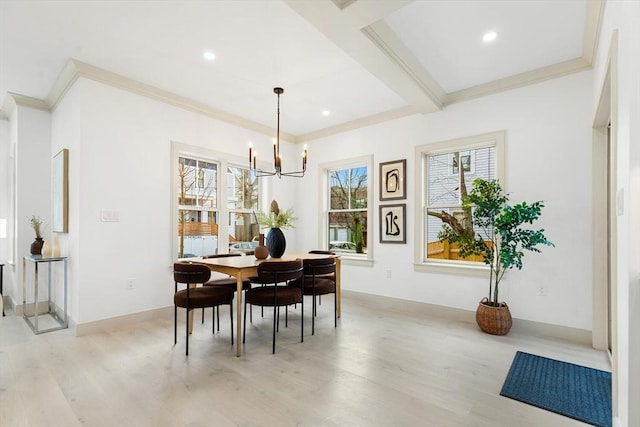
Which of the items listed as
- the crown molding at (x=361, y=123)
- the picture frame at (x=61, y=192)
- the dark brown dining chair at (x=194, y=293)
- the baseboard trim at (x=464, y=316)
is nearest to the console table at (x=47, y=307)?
the picture frame at (x=61, y=192)

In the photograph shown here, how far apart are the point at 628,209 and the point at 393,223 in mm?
3212

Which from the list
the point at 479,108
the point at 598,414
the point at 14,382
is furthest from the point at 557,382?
the point at 14,382

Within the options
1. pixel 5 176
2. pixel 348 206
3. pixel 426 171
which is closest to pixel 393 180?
pixel 426 171

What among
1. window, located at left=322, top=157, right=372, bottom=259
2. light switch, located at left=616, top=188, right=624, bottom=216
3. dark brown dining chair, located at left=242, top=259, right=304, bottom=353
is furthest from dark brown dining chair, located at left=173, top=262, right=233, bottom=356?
light switch, located at left=616, top=188, right=624, bottom=216

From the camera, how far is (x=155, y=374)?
96.8 inches

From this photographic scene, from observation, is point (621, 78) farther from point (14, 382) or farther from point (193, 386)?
point (14, 382)

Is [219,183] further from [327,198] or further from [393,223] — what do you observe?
[393,223]

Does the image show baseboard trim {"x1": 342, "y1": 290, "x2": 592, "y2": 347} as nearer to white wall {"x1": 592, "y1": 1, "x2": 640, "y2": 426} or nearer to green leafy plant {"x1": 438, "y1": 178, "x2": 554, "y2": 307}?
green leafy plant {"x1": 438, "y1": 178, "x2": 554, "y2": 307}

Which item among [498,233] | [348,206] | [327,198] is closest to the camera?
[498,233]

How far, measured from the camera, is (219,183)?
15.8ft

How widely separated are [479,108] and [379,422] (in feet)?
12.0

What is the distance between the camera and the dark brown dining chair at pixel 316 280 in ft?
11.2

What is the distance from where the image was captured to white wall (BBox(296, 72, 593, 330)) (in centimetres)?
321

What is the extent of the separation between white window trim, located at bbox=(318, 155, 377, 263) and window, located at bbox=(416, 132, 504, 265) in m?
0.79
